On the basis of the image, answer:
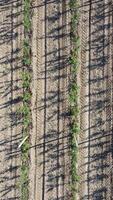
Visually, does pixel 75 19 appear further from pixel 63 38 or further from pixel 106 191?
pixel 106 191

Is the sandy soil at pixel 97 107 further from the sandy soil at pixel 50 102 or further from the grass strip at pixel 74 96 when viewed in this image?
the sandy soil at pixel 50 102

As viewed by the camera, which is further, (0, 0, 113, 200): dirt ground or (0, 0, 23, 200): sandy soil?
(0, 0, 23, 200): sandy soil

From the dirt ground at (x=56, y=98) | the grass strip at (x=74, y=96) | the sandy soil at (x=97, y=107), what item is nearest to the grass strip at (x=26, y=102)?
the dirt ground at (x=56, y=98)

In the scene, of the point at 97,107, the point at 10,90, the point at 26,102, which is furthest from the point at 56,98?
the point at 10,90

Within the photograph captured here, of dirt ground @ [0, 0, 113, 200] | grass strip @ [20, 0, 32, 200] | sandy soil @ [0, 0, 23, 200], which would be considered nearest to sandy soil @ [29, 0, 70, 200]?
dirt ground @ [0, 0, 113, 200]

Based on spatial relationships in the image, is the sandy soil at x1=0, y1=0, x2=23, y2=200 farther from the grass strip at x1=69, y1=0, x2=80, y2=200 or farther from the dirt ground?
the grass strip at x1=69, y1=0, x2=80, y2=200

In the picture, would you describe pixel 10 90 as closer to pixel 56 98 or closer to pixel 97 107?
pixel 56 98

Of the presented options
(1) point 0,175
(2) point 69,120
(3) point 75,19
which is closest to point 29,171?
(1) point 0,175
